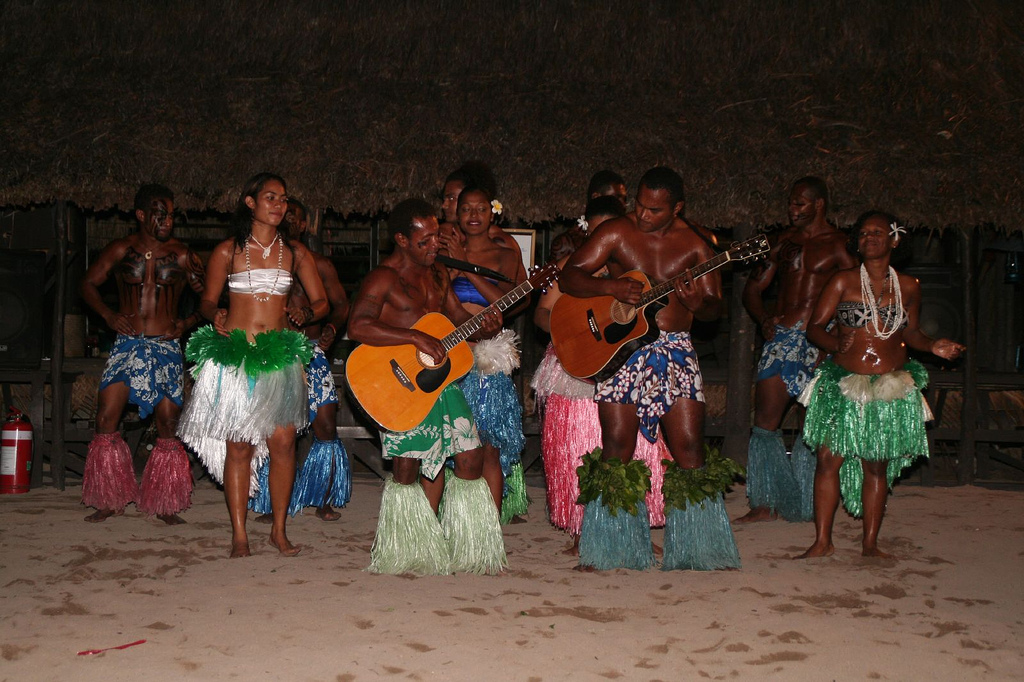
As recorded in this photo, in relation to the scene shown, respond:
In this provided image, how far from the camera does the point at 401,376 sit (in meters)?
4.61

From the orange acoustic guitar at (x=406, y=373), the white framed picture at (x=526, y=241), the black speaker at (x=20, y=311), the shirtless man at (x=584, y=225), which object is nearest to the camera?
the orange acoustic guitar at (x=406, y=373)

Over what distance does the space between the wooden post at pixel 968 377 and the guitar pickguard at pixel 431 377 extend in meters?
5.29

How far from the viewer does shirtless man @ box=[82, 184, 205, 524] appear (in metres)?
6.27

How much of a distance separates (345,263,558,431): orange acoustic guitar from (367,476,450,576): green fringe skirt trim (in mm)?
383

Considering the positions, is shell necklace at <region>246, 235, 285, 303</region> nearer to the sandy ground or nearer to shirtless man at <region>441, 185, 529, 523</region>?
shirtless man at <region>441, 185, 529, 523</region>

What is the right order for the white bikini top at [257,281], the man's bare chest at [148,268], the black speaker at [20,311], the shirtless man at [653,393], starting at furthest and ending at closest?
the black speaker at [20,311] → the man's bare chest at [148,268] → the white bikini top at [257,281] → the shirtless man at [653,393]

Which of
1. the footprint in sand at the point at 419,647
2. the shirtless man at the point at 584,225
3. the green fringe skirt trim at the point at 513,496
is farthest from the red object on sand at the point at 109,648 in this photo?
the shirtless man at the point at 584,225

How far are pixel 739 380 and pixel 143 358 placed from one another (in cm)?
460

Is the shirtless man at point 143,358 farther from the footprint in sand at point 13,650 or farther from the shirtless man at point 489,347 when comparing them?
the footprint in sand at point 13,650

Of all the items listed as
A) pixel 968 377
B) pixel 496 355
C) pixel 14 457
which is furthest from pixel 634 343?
pixel 14 457

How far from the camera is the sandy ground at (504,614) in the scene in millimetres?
3486

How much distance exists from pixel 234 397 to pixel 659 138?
445 cm

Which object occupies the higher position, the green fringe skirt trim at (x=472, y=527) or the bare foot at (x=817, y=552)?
the green fringe skirt trim at (x=472, y=527)

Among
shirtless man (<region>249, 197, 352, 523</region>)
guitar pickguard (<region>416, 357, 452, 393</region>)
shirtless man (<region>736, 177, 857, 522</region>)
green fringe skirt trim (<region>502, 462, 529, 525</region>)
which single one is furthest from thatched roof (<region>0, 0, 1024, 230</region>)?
guitar pickguard (<region>416, 357, 452, 393</region>)
